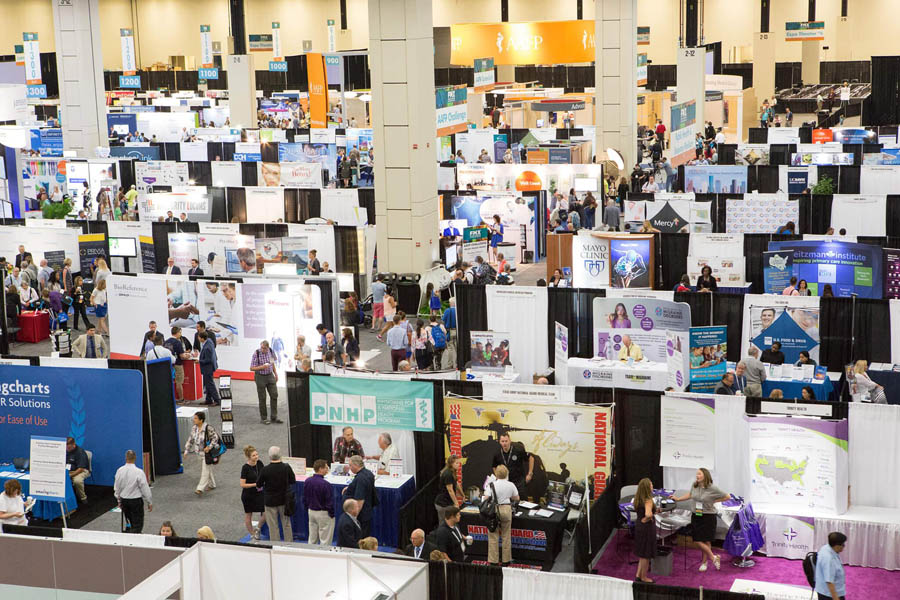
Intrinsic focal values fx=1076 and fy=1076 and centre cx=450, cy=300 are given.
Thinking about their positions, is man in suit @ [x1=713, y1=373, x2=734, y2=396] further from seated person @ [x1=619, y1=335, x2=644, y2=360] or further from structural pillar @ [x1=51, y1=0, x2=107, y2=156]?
structural pillar @ [x1=51, y1=0, x2=107, y2=156]

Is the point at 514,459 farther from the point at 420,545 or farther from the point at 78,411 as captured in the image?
the point at 78,411

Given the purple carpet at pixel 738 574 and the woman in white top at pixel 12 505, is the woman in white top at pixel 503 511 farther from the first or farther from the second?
the woman in white top at pixel 12 505

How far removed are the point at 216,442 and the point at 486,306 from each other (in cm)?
495

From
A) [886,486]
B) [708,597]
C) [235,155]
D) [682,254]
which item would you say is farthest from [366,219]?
[708,597]

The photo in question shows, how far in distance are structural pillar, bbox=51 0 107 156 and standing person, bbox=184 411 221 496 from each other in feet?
74.1

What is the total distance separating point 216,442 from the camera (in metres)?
13.4

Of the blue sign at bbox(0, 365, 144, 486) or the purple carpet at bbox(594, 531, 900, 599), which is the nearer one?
the purple carpet at bbox(594, 531, 900, 599)

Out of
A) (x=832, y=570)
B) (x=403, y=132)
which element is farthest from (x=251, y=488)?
(x=403, y=132)

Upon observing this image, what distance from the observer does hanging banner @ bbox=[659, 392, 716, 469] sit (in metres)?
11.7

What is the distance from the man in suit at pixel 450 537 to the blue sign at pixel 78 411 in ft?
15.9

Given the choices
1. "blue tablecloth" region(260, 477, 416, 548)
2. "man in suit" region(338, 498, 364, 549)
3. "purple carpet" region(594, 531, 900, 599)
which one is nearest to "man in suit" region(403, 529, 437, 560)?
"man in suit" region(338, 498, 364, 549)

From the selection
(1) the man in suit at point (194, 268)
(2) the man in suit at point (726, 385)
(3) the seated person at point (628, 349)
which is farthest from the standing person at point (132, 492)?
(1) the man in suit at point (194, 268)

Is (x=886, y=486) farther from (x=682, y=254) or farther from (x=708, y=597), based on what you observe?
(x=682, y=254)

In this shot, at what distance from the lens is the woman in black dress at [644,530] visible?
10.7 meters
